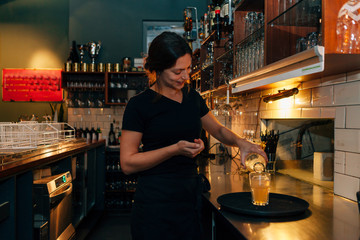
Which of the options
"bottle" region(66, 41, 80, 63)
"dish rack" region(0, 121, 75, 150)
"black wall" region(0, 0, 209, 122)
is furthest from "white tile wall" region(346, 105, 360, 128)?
"bottle" region(66, 41, 80, 63)

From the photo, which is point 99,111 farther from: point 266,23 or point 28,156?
point 266,23

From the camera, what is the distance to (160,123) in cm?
156

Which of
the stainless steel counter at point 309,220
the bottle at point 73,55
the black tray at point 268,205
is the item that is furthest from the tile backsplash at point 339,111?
the bottle at point 73,55

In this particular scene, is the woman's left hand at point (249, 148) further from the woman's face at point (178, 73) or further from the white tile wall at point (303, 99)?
the white tile wall at point (303, 99)

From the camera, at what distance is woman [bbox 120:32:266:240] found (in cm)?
153

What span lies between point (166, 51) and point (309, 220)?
0.93 metres

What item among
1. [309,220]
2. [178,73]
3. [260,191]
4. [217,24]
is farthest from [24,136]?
[309,220]

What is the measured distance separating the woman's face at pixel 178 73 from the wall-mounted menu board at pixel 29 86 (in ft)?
15.0

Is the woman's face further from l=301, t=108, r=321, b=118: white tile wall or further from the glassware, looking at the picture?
l=301, t=108, r=321, b=118: white tile wall

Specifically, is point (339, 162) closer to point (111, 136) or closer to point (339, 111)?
point (339, 111)

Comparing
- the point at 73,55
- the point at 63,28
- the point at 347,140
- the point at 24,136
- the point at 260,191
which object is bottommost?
the point at 260,191

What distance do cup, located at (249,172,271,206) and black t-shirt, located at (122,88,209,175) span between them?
32 cm

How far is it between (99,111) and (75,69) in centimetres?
78

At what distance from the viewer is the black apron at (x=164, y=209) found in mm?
1536
